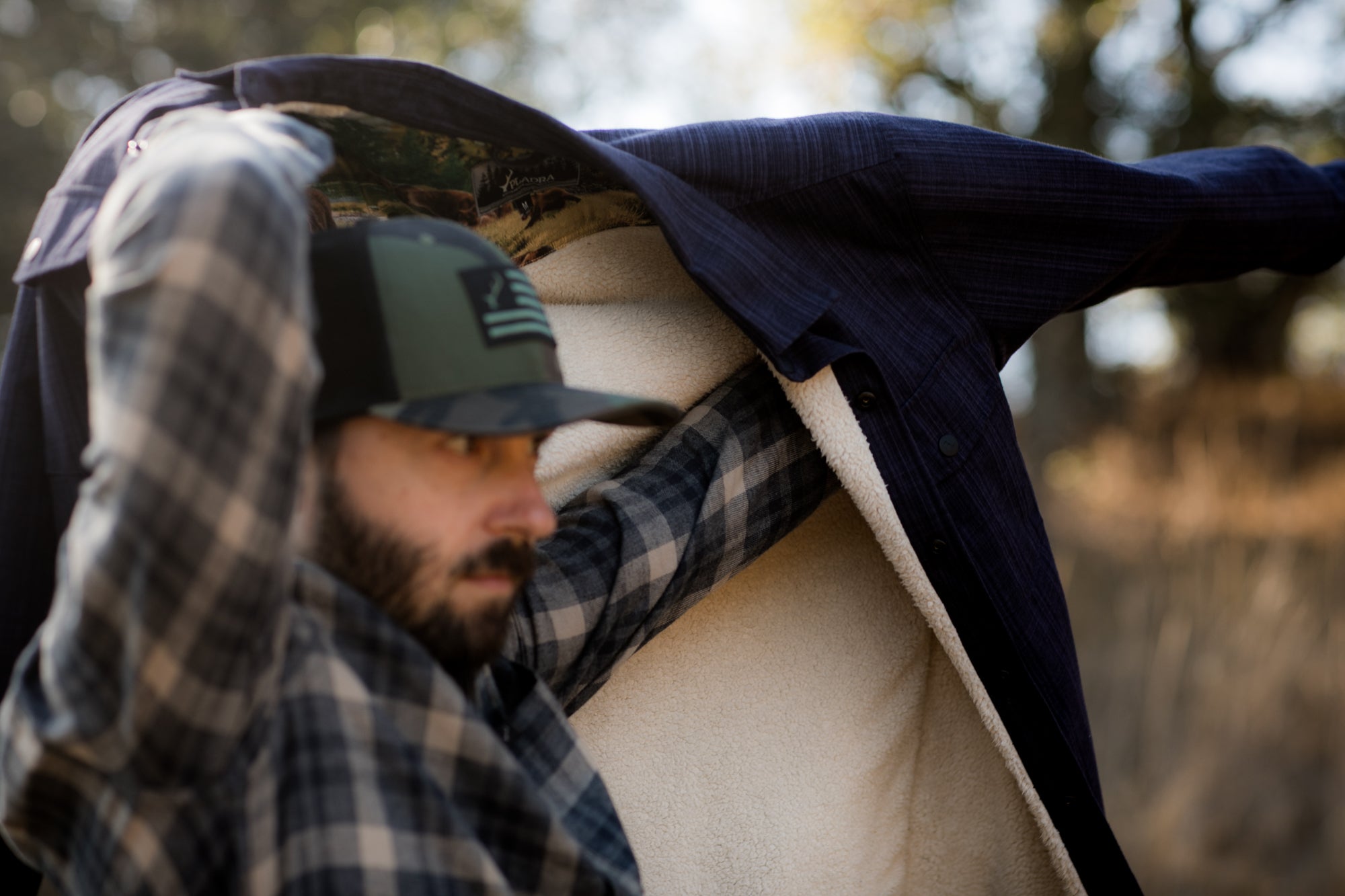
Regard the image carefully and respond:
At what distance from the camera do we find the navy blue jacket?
1.04m

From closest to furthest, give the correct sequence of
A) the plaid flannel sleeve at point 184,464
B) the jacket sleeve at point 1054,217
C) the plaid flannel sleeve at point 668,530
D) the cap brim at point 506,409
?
the plaid flannel sleeve at point 184,464
the cap brim at point 506,409
the plaid flannel sleeve at point 668,530
the jacket sleeve at point 1054,217

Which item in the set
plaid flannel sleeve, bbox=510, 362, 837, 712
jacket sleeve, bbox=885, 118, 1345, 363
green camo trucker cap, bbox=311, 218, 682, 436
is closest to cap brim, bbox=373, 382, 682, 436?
green camo trucker cap, bbox=311, 218, 682, 436

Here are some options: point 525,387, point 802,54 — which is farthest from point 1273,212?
point 802,54

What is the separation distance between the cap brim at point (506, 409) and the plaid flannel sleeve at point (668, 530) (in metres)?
0.31

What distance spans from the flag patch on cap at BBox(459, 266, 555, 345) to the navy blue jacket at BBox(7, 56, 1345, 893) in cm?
26

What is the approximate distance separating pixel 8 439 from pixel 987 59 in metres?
5.38

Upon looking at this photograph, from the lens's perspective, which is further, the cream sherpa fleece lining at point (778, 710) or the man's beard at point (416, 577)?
the cream sherpa fleece lining at point (778, 710)

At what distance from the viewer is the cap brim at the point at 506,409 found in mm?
778

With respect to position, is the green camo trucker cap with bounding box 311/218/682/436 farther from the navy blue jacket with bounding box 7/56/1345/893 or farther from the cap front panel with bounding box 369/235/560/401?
the navy blue jacket with bounding box 7/56/1345/893

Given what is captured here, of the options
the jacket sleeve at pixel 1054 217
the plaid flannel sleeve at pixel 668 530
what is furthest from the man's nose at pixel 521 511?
the jacket sleeve at pixel 1054 217

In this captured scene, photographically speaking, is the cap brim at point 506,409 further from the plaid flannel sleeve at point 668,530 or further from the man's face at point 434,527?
the plaid flannel sleeve at point 668,530

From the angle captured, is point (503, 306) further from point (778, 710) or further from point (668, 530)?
point (778, 710)

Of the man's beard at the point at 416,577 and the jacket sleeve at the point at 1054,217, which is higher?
the jacket sleeve at the point at 1054,217

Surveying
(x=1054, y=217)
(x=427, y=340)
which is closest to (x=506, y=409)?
(x=427, y=340)
